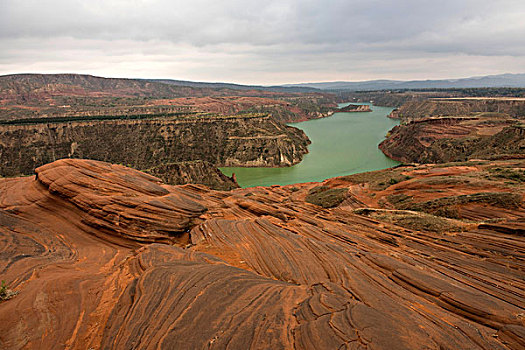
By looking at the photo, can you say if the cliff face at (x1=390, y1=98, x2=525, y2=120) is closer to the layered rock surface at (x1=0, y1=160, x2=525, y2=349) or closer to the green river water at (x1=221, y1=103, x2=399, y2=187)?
the green river water at (x1=221, y1=103, x2=399, y2=187)

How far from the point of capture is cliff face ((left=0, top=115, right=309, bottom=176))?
8319 centimetres

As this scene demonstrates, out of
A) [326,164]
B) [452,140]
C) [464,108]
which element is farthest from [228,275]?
[464,108]

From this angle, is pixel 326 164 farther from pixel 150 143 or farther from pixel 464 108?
pixel 464 108

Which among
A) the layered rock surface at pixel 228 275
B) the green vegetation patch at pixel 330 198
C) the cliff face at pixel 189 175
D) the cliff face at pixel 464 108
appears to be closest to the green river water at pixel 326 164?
the cliff face at pixel 189 175

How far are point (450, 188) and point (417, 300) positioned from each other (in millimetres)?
21726

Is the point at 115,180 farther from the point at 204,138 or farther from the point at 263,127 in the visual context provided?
the point at 263,127

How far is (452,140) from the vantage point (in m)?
82.1

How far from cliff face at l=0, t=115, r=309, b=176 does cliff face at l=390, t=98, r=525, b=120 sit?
101m

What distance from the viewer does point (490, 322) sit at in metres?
9.84

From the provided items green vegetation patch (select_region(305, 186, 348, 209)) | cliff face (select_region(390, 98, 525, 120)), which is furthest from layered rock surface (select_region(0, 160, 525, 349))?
cliff face (select_region(390, 98, 525, 120))

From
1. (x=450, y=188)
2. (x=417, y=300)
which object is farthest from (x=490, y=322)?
(x=450, y=188)

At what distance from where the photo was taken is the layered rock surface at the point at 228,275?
8055 millimetres

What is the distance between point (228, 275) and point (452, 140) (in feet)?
304

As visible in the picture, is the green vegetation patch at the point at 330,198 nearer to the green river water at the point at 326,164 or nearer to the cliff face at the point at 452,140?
the green river water at the point at 326,164
